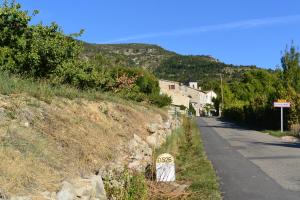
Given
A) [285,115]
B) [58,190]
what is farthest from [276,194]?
[285,115]

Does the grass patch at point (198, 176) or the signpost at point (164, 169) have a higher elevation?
the signpost at point (164, 169)

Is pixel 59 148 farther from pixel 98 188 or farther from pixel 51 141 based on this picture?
pixel 98 188

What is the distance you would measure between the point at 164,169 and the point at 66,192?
179 inches

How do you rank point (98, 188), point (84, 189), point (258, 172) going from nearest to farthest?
point (84, 189) < point (98, 188) < point (258, 172)

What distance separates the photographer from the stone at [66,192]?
6172 millimetres

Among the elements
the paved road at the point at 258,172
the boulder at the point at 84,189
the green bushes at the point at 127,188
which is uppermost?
the boulder at the point at 84,189

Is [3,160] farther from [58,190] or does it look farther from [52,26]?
[52,26]

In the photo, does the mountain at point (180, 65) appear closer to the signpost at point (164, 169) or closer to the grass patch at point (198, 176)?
the grass patch at point (198, 176)

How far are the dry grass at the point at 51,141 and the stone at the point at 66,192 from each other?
109mm

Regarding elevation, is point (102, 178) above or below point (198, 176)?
above

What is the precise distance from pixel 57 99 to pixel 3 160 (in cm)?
416

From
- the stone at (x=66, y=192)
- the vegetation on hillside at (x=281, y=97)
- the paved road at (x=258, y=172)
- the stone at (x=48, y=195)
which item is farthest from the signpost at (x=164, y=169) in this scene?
the vegetation on hillside at (x=281, y=97)

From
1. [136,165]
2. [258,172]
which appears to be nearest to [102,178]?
[136,165]

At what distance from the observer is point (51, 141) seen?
8031mm
